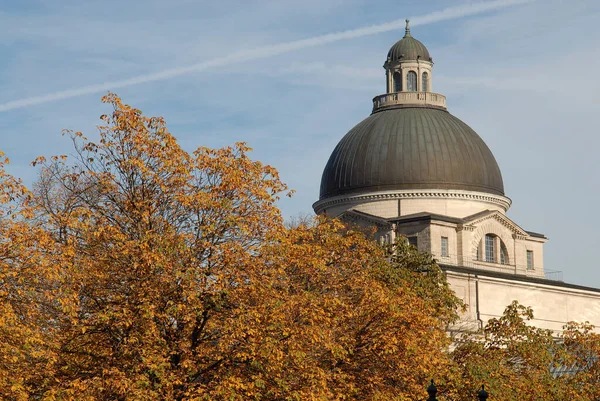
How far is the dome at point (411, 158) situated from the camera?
260 ft

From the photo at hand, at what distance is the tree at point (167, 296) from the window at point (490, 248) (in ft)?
167

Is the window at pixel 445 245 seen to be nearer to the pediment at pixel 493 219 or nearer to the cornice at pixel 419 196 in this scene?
the pediment at pixel 493 219

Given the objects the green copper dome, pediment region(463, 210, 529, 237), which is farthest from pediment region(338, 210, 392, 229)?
the green copper dome

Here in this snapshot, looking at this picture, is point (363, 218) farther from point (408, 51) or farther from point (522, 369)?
point (522, 369)

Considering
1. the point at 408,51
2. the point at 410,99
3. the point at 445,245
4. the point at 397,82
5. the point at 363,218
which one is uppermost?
the point at 408,51

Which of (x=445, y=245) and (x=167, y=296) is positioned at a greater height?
(x=445, y=245)

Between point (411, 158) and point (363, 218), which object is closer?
point (363, 218)

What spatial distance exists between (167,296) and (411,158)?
53.0 meters

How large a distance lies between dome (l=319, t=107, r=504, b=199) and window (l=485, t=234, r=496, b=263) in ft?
10.4

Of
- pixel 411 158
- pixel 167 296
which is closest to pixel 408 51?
pixel 411 158

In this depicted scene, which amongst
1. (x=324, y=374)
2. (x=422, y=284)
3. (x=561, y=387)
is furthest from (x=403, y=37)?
(x=324, y=374)

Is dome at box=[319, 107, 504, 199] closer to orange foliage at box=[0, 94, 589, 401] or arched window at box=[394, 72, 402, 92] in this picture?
arched window at box=[394, 72, 402, 92]

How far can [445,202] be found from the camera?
79.0 metres

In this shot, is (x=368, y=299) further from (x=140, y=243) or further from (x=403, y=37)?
(x=403, y=37)
